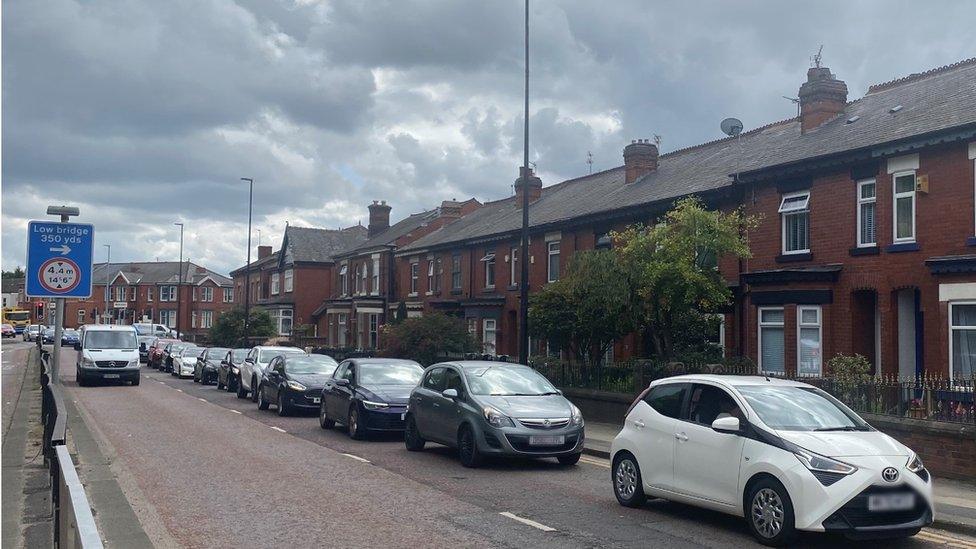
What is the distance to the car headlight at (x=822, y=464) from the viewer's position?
7.79 m

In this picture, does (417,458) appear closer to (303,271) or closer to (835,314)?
(835,314)

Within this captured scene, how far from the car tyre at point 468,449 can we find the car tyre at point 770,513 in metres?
5.17

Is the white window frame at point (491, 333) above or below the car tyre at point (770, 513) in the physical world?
above

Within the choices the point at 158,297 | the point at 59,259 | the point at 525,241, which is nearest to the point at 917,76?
the point at 525,241

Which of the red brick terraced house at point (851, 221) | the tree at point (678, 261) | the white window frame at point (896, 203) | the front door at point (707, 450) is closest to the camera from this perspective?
the front door at point (707, 450)

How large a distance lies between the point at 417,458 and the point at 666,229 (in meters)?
8.70

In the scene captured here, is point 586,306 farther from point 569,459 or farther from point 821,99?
point 821,99

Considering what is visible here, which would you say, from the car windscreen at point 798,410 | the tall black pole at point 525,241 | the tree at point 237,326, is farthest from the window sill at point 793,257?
the tree at point 237,326

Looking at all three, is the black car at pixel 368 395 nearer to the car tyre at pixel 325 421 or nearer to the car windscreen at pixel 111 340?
the car tyre at pixel 325 421

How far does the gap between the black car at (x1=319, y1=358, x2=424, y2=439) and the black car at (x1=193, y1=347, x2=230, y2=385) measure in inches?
639

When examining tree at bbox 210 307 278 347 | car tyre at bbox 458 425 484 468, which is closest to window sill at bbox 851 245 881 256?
car tyre at bbox 458 425 484 468

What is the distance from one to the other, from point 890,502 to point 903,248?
12.9m

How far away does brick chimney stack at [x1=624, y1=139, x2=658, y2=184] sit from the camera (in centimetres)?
3203

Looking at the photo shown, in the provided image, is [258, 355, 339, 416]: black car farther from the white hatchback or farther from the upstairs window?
the upstairs window
